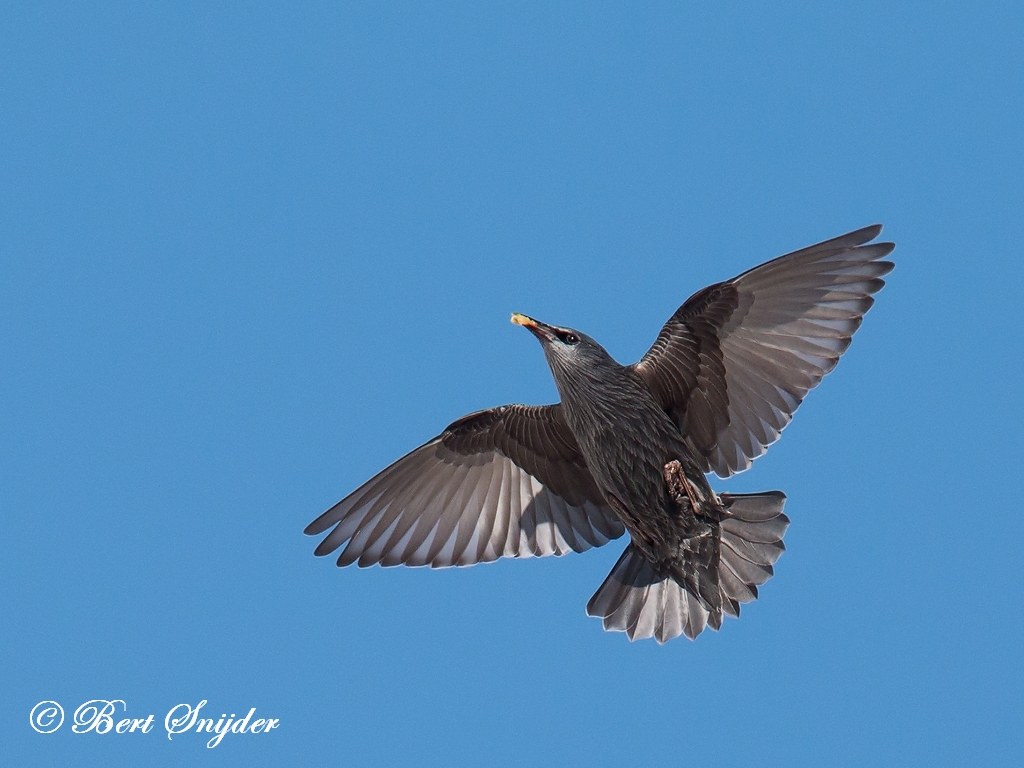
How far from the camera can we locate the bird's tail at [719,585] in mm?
9766

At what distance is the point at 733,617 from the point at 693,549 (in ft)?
2.16

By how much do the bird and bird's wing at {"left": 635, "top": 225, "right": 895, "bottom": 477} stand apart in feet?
0.04

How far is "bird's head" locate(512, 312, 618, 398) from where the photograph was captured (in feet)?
31.4

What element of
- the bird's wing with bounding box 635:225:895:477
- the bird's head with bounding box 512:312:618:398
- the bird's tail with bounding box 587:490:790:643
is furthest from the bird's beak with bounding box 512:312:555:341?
the bird's tail with bounding box 587:490:790:643

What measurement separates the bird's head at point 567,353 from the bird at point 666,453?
1 cm

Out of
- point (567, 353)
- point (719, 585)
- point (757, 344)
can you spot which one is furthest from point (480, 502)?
point (757, 344)

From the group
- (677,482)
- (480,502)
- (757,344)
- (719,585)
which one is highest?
(480,502)

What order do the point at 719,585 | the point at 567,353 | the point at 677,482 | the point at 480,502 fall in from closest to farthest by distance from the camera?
the point at 677,482, the point at 567,353, the point at 719,585, the point at 480,502

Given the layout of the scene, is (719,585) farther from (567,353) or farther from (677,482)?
(567,353)

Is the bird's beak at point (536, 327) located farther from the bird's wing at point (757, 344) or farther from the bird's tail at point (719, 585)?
the bird's tail at point (719, 585)

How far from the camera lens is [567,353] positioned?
31.6 ft

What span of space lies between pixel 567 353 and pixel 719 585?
7.48 feet

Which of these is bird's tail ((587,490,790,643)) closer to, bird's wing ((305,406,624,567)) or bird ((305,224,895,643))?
bird ((305,224,895,643))

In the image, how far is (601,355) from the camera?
9641 mm
